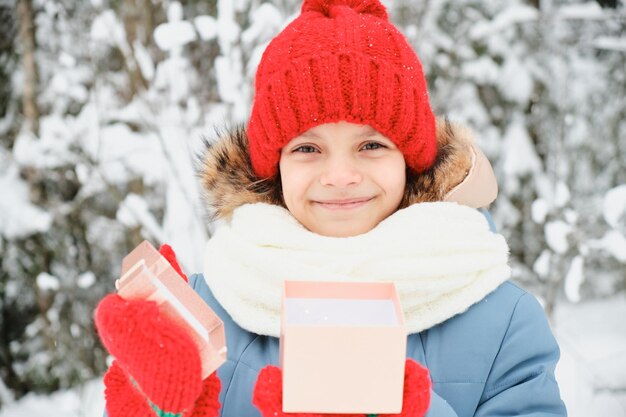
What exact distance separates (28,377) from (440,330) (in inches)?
148

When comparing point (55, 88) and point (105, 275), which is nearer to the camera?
point (55, 88)

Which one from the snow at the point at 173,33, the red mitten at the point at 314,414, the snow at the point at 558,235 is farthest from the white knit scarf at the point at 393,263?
the snow at the point at 558,235

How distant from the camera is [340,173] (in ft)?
4.77

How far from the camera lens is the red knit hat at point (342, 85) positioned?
1456mm

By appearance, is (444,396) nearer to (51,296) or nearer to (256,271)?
(256,271)

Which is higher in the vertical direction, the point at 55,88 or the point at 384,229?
the point at 384,229

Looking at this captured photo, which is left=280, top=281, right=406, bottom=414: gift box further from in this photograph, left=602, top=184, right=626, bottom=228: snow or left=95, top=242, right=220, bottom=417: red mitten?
left=602, top=184, right=626, bottom=228: snow

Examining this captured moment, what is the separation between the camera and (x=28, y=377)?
173 inches

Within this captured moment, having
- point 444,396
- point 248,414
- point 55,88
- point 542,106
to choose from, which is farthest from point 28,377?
point 542,106

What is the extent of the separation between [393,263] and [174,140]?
2127 mm

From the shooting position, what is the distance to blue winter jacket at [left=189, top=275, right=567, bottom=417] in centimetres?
137

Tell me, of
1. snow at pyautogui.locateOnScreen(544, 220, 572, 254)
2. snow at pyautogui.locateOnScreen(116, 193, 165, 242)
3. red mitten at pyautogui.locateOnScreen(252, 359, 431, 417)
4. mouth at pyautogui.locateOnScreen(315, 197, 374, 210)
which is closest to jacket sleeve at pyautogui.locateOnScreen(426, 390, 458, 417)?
red mitten at pyautogui.locateOnScreen(252, 359, 431, 417)

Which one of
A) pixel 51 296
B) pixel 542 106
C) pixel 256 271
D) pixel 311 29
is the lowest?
pixel 51 296

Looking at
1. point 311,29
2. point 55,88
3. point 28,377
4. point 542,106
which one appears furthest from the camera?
point 542,106
